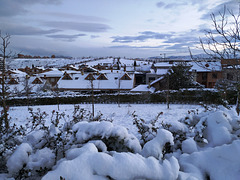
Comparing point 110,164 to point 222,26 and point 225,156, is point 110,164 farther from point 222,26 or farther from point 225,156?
point 222,26

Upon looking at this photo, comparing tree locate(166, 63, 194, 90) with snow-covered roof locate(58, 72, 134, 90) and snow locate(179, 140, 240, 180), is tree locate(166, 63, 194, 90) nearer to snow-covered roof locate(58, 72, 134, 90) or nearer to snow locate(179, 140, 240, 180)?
snow-covered roof locate(58, 72, 134, 90)

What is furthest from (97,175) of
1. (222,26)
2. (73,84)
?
(73,84)

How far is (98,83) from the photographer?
29.1 metres

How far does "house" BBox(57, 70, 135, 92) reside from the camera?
96.1 feet

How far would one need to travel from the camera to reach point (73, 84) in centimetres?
3027

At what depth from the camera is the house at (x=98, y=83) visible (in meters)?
29.3

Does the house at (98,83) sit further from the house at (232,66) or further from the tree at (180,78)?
the house at (232,66)

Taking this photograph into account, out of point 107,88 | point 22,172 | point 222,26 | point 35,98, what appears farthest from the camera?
point 107,88

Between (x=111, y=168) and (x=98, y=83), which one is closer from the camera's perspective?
(x=111, y=168)

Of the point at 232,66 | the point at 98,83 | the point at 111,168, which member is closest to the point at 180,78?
the point at 98,83

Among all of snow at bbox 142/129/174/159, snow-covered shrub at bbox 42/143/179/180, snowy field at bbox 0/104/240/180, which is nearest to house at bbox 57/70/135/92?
snowy field at bbox 0/104/240/180

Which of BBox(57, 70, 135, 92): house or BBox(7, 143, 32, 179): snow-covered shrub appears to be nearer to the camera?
BBox(7, 143, 32, 179): snow-covered shrub

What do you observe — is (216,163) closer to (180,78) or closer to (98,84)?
(180,78)

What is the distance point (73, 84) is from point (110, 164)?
1159 inches
